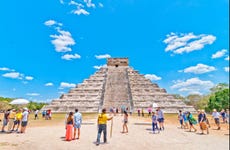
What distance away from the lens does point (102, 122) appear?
9.00 meters

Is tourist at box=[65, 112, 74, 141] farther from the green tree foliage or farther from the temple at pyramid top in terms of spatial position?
the temple at pyramid top

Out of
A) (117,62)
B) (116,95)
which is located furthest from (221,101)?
(117,62)

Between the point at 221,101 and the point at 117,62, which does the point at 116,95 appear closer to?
the point at 117,62

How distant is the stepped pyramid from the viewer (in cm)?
3497

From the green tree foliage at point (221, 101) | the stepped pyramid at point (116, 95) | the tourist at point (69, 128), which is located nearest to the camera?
the tourist at point (69, 128)

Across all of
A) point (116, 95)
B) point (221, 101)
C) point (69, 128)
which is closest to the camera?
point (69, 128)

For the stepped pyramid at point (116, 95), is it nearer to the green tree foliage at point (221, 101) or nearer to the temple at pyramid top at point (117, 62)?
the temple at pyramid top at point (117, 62)

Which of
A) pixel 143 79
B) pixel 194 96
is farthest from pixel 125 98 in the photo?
pixel 194 96

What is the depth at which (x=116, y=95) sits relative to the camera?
39219 mm

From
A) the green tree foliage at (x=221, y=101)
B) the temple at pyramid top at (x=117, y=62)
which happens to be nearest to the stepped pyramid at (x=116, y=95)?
the temple at pyramid top at (x=117, y=62)

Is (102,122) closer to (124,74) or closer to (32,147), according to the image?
(32,147)

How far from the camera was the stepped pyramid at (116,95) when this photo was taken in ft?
115

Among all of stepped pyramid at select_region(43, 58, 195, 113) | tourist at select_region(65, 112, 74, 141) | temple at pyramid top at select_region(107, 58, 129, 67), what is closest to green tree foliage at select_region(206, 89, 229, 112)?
stepped pyramid at select_region(43, 58, 195, 113)

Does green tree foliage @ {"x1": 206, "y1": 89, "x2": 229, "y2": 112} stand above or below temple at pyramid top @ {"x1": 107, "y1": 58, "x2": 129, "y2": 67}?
Result: below
